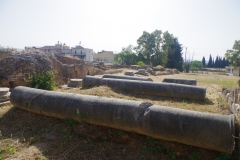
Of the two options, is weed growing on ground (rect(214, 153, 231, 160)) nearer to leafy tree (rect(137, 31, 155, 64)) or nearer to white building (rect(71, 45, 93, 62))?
leafy tree (rect(137, 31, 155, 64))

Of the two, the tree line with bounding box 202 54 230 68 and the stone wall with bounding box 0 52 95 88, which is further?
the tree line with bounding box 202 54 230 68

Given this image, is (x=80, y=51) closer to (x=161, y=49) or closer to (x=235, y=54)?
(x=161, y=49)

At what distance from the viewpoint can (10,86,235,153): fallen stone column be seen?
3.04 metres

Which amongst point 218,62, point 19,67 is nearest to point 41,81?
point 19,67

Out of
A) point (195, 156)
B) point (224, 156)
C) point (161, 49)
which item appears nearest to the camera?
point (224, 156)

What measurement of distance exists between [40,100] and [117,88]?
14.2ft

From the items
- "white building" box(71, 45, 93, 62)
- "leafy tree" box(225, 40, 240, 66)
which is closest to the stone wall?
"leafy tree" box(225, 40, 240, 66)

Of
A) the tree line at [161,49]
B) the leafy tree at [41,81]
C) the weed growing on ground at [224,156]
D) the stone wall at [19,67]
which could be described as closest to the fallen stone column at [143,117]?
the weed growing on ground at [224,156]

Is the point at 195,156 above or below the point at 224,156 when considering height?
below

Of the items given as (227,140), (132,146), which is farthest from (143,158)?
(227,140)

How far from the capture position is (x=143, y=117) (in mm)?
3637

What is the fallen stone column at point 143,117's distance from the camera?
3.04 m

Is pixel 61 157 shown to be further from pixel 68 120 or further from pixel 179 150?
pixel 179 150

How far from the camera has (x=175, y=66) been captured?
144 ft
